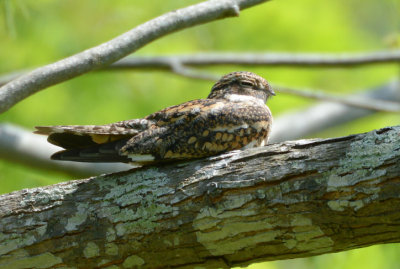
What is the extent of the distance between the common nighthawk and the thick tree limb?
0.44 feet

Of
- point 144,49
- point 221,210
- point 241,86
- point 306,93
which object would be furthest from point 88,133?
point 144,49

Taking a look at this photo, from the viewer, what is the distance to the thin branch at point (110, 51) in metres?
4.11

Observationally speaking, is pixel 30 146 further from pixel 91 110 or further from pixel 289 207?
pixel 289 207

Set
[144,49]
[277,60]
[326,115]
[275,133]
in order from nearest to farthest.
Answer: [277,60], [275,133], [326,115], [144,49]

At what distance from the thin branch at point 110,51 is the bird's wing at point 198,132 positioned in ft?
1.90

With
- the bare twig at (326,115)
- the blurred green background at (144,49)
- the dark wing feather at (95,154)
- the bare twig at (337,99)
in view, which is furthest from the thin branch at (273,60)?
the dark wing feather at (95,154)

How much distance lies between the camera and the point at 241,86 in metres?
5.24

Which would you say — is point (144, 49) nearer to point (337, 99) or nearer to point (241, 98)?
point (337, 99)

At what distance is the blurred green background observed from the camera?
8.95 metres

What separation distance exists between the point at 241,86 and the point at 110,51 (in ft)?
4.76

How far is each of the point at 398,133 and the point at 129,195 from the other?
5.81ft

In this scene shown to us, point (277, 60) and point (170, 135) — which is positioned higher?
point (277, 60)

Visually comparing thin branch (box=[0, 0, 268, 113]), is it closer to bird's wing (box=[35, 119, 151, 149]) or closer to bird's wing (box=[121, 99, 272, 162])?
bird's wing (box=[35, 119, 151, 149])

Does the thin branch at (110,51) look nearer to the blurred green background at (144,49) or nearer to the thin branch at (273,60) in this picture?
the thin branch at (273,60)
